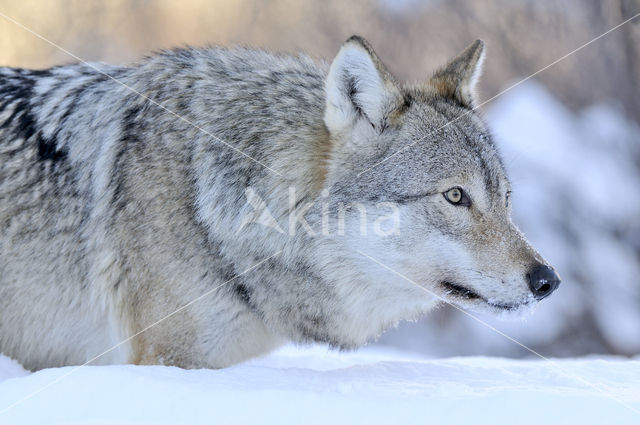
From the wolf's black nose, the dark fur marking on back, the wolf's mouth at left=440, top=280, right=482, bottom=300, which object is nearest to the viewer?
the wolf's black nose

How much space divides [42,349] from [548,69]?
795 cm

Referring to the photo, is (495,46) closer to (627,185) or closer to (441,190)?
(627,185)

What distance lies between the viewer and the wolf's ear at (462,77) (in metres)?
3.79

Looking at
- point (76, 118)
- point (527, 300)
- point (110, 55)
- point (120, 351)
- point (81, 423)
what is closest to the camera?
point (81, 423)

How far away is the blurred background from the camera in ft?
30.1

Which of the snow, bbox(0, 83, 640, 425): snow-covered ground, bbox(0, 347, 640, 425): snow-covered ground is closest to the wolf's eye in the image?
bbox(0, 83, 640, 425): snow-covered ground

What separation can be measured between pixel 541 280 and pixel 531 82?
23.0 ft

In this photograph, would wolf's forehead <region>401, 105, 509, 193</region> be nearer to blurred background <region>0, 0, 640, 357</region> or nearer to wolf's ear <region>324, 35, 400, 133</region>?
wolf's ear <region>324, 35, 400, 133</region>

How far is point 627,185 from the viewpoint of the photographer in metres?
9.40

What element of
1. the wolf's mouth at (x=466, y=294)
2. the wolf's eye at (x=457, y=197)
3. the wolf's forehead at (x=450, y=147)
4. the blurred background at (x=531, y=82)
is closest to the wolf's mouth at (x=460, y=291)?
the wolf's mouth at (x=466, y=294)

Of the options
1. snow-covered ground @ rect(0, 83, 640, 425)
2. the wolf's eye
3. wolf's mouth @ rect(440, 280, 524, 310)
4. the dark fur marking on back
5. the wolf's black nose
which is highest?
the dark fur marking on back

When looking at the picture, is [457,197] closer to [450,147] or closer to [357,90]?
[450,147]

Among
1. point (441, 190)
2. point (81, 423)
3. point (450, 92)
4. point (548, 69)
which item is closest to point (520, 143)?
point (548, 69)

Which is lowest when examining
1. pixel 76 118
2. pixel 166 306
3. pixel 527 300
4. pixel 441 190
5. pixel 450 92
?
pixel 166 306
